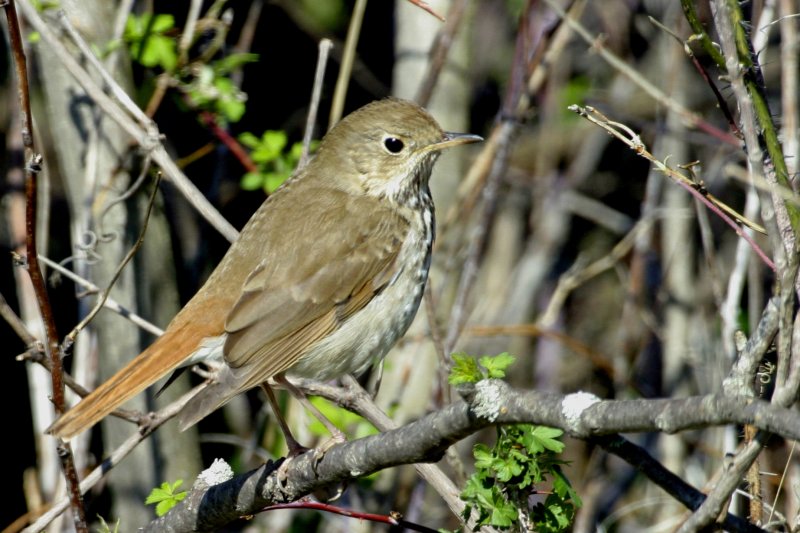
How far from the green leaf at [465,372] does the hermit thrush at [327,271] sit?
984 millimetres

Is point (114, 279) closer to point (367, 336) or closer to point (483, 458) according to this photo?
point (367, 336)

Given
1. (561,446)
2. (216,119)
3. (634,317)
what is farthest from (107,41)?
(634,317)

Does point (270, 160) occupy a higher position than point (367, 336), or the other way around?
point (270, 160)

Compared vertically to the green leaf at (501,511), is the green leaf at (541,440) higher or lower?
higher

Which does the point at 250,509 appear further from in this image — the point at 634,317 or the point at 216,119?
the point at 634,317

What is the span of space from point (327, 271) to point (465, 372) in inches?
58.7

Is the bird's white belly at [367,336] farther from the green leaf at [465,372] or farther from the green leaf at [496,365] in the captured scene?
the green leaf at [465,372]

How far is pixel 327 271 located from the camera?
11.9 ft

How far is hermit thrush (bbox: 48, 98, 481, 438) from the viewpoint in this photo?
3303 mm

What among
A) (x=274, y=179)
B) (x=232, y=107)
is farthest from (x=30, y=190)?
(x=274, y=179)

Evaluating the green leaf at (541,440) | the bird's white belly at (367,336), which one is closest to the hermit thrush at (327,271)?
the bird's white belly at (367,336)

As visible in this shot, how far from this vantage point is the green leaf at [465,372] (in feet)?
7.05

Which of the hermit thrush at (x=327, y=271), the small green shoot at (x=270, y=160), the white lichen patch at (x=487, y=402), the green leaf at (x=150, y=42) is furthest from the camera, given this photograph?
the small green shoot at (x=270, y=160)

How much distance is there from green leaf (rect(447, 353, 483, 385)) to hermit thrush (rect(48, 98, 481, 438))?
0.98 metres
